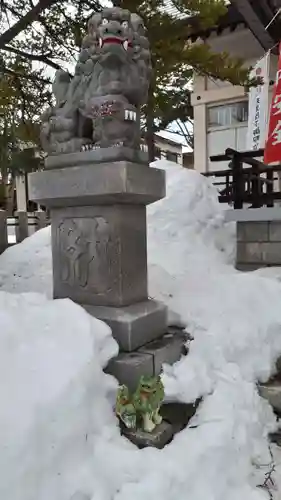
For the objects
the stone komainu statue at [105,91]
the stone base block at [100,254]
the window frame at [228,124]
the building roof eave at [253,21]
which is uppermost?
the building roof eave at [253,21]

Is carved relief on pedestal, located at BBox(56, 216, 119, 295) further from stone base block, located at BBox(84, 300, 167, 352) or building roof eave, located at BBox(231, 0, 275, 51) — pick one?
building roof eave, located at BBox(231, 0, 275, 51)

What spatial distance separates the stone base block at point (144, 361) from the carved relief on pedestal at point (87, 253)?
48cm

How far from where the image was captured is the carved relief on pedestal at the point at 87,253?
269cm

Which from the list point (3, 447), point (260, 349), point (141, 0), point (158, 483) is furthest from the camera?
point (141, 0)

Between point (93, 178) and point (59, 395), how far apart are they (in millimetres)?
1327

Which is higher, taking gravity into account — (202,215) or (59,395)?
(202,215)

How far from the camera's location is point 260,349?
3242mm

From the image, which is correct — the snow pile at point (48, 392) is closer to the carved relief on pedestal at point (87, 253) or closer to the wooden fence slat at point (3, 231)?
the carved relief on pedestal at point (87, 253)

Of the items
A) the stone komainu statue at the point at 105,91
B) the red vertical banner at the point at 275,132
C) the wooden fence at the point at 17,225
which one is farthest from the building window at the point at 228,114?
the stone komainu statue at the point at 105,91

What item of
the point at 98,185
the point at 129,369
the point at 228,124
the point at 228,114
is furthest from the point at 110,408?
the point at 228,114

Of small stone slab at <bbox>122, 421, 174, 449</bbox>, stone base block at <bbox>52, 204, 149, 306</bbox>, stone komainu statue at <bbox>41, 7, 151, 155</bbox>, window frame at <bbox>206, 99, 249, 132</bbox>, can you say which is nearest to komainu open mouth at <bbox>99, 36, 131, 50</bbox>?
stone komainu statue at <bbox>41, 7, 151, 155</bbox>

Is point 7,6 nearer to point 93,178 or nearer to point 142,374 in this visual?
point 93,178

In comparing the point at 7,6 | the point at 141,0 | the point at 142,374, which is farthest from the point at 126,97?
the point at 7,6

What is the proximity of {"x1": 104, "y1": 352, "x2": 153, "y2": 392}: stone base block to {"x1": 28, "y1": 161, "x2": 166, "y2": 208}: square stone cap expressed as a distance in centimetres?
99
